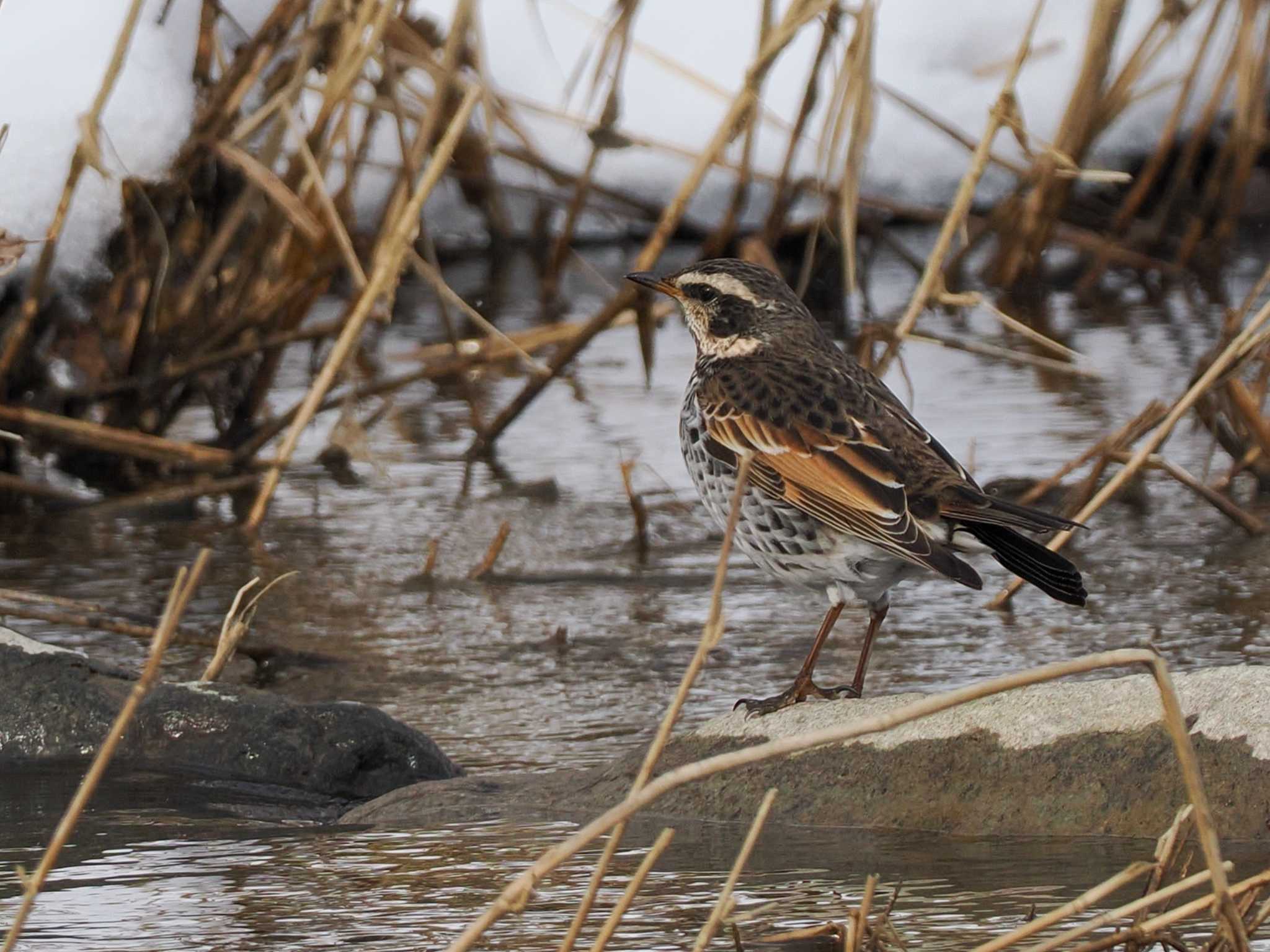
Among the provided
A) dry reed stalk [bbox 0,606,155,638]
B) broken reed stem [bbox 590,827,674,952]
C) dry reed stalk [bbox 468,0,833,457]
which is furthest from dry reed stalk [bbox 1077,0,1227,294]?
broken reed stem [bbox 590,827,674,952]

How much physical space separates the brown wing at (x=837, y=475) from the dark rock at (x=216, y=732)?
960mm

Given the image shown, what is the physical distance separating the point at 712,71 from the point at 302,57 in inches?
276

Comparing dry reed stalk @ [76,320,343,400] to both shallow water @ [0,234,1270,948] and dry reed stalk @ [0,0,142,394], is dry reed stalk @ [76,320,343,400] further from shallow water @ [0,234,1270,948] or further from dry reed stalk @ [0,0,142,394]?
dry reed stalk @ [0,0,142,394]

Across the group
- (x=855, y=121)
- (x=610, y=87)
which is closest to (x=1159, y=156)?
(x=610, y=87)

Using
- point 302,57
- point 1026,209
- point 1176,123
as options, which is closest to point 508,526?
point 302,57

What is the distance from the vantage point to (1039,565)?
13.7 ft

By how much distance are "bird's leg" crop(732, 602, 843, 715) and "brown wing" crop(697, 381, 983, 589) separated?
0.33 m

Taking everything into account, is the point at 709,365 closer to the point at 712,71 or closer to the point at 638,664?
the point at 638,664

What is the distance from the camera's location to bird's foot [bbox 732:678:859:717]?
14.1 ft

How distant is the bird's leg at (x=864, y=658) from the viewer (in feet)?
Answer: 14.8

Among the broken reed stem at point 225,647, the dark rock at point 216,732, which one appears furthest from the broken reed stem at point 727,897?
the broken reed stem at point 225,647

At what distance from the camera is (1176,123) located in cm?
980

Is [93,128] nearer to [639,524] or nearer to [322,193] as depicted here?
[322,193]

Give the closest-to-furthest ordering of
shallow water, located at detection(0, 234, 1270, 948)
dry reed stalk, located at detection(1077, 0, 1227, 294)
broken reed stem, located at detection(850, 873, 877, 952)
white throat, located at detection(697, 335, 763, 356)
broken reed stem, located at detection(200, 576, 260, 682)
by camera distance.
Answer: broken reed stem, located at detection(850, 873, 877, 952) < shallow water, located at detection(0, 234, 1270, 948) < broken reed stem, located at detection(200, 576, 260, 682) < white throat, located at detection(697, 335, 763, 356) < dry reed stalk, located at detection(1077, 0, 1227, 294)
